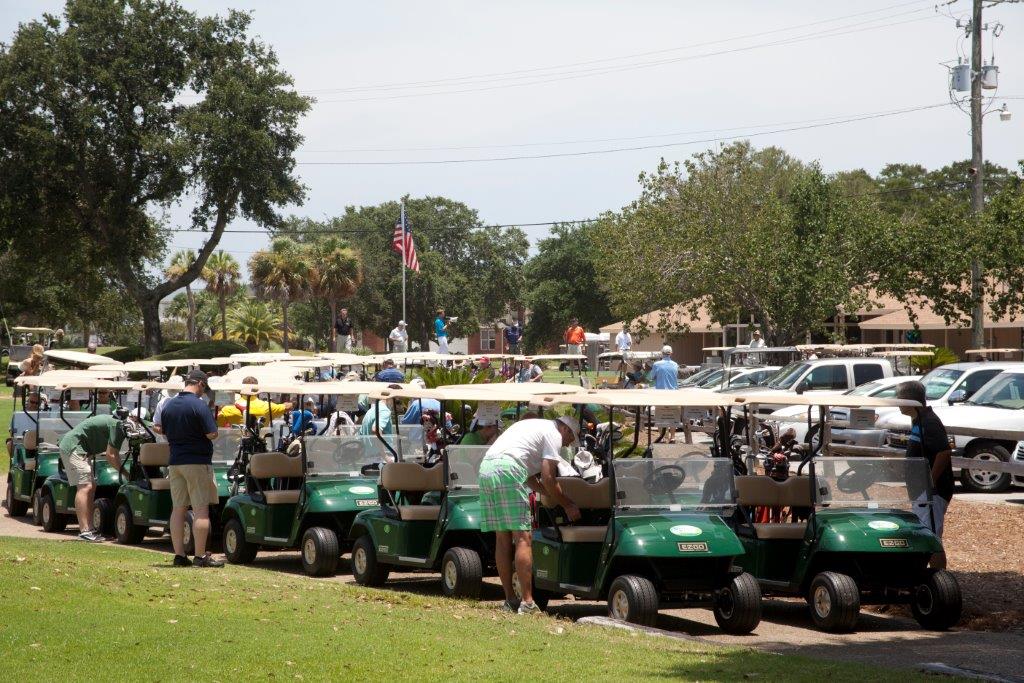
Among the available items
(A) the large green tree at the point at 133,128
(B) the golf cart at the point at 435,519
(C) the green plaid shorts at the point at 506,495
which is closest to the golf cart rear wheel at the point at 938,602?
(C) the green plaid shorts at the point at 506,495

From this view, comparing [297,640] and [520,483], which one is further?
[520,483]

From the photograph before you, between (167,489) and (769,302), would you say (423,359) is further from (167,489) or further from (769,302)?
(769,302)

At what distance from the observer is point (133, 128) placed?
49.7m

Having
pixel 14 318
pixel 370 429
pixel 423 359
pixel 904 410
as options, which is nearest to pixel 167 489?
pixel 370 429

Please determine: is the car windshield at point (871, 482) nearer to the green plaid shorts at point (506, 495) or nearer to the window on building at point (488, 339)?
the green plaid shorts at point (506, 495)

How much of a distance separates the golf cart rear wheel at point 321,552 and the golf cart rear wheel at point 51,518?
487 centimetres

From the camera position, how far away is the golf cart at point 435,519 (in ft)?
35.9

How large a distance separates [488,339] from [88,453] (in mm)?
91351

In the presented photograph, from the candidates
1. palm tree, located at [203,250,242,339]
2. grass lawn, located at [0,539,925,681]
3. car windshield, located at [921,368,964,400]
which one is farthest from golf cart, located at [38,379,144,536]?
palm tree, located at [203,250,242,339]

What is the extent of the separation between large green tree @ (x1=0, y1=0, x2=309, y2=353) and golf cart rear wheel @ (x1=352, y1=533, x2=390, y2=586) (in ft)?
126

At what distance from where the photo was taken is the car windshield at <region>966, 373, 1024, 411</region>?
19.4 m

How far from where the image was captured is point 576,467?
1060cm

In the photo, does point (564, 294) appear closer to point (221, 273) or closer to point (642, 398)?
point (221, 273)

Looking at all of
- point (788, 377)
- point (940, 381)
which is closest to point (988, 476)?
point (940, 381)
